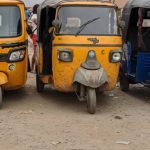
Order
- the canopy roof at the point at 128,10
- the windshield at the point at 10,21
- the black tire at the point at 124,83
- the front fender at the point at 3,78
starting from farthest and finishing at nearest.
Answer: the black tire at the point at 124,83
the canopy roof at the point at 128,10
the windshield at the point at 10,21
the front fender at the point at 3,78

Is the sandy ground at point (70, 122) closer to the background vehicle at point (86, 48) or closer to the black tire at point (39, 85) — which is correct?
the black tire at point (39, 85)

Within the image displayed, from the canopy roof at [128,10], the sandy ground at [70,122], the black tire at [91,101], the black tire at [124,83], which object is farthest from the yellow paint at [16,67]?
the black tire at [124,83]

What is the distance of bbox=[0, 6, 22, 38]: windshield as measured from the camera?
10.4 metres

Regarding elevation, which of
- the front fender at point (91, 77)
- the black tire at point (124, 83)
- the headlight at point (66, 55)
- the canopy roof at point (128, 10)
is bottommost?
the black tire at point (124, 83)

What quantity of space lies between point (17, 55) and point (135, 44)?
3.58 metres

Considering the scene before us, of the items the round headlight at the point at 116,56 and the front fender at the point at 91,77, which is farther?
the round headlight at the point at 116,56

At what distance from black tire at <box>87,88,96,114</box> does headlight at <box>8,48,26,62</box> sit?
1654mm

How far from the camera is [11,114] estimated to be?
9.50 m

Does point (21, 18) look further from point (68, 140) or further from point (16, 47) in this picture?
point (68, 140)

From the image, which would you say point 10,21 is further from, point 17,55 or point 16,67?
point 16,67

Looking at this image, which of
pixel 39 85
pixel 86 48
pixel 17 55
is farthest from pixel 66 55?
pixel 39 85

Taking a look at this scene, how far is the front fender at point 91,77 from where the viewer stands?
942 centimetres

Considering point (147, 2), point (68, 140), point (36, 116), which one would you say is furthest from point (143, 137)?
point (147, 2)

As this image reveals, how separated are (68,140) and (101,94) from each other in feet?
13.5
